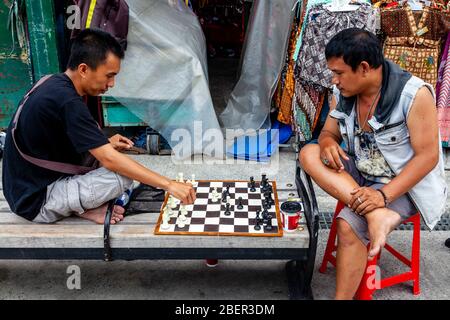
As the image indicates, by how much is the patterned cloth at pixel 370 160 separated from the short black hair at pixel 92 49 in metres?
Answer: 1.49

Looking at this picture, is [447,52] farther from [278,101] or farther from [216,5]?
[216,5]

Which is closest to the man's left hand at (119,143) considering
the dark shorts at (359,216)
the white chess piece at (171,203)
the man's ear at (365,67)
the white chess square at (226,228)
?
the white chess piece at (171,203)

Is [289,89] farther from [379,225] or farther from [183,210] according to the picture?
[379,225]

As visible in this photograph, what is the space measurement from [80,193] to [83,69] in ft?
2.22

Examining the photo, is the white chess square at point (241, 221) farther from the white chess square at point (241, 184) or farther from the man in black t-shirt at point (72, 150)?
the white chess square at point (241, 184)

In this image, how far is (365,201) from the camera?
2.51m

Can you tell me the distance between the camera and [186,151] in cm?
470

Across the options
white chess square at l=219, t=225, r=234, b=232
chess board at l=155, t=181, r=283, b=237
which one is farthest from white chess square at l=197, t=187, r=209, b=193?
white chess square at l=219, t=225, r=234, b=232

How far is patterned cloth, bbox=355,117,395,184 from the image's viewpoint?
275cm

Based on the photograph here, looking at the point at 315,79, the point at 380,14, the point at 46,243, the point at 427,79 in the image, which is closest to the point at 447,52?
the point at 427,79

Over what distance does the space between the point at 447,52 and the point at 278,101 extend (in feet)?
5.77

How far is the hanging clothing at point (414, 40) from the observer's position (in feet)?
13.6

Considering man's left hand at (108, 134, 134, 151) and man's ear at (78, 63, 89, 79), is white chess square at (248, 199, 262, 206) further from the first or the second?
man's ear at (78, 63, 89, 79)

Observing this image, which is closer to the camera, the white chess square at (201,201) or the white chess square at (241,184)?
the white chess square at (201,201)
